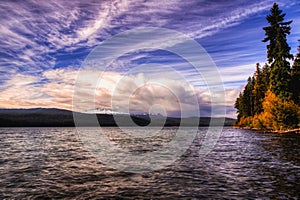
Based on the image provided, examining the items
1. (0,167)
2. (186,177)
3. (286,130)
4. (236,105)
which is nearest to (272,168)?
(186,177)

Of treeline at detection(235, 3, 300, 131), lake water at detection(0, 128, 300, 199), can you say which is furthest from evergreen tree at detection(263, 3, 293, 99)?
lake water at detection(0, 128, 300, 199)

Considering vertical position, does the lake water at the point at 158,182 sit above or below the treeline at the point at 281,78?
below

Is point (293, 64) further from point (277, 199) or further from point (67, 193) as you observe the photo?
point (67, 193)

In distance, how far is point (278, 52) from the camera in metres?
62.9

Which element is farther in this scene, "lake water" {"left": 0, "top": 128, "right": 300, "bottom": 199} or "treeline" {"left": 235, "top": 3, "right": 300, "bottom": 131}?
"treeline" {"left": 235, "top": 3, "right": 300, "bottom": 131}

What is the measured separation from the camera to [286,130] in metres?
62.9

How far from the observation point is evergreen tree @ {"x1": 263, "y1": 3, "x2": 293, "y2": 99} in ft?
201

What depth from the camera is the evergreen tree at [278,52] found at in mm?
61281

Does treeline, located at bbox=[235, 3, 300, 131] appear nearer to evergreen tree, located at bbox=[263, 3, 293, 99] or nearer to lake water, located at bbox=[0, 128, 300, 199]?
evergreen tree, located at bbox=[263, 3, 293, 99]

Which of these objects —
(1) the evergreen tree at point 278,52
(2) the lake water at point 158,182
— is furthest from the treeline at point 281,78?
(2) the lake water at point 158,182

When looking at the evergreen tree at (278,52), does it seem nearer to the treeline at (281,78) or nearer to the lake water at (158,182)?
the treeline at (281,78)

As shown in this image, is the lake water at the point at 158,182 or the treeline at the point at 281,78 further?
the treeline at the point at 281,78

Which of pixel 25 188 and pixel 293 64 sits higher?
pixel 293 64

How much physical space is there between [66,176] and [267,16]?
6630cm
